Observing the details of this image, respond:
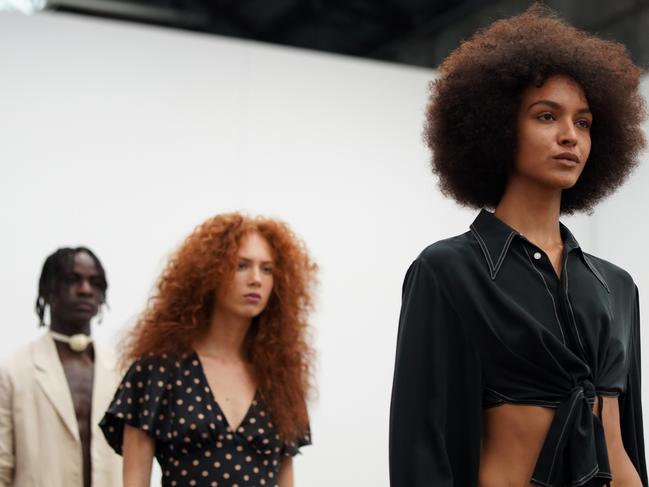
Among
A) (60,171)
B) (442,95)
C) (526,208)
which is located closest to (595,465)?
(526,208)

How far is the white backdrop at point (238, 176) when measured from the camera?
6.81m

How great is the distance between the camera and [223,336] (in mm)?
4102

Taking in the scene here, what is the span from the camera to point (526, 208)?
2787mm

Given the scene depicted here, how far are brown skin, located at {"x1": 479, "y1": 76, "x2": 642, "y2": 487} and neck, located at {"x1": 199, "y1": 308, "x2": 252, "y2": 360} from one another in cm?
152

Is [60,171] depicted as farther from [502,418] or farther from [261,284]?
[502,418]

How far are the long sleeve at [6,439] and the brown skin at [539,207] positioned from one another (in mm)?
2925

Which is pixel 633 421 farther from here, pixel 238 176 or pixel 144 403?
pixel 238 176

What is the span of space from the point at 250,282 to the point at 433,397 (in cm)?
163

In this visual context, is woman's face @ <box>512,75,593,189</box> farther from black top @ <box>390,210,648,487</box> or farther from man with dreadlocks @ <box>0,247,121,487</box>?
man with dreadlocks @ <box>0,247,121,487</box>

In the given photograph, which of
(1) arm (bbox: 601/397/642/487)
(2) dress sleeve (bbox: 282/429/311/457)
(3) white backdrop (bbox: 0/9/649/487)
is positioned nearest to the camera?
(1) arm (bbox: 601/397/642/487)

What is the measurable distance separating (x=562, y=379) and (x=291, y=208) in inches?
195

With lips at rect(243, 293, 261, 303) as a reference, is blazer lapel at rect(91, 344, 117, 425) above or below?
below

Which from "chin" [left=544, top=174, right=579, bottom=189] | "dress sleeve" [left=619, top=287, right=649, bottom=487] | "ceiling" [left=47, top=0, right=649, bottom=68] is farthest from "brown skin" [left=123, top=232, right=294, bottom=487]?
"ceiling" [left=47, top=0, right=649, bottom=68]

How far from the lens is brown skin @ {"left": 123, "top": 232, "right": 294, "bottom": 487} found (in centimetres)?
393
